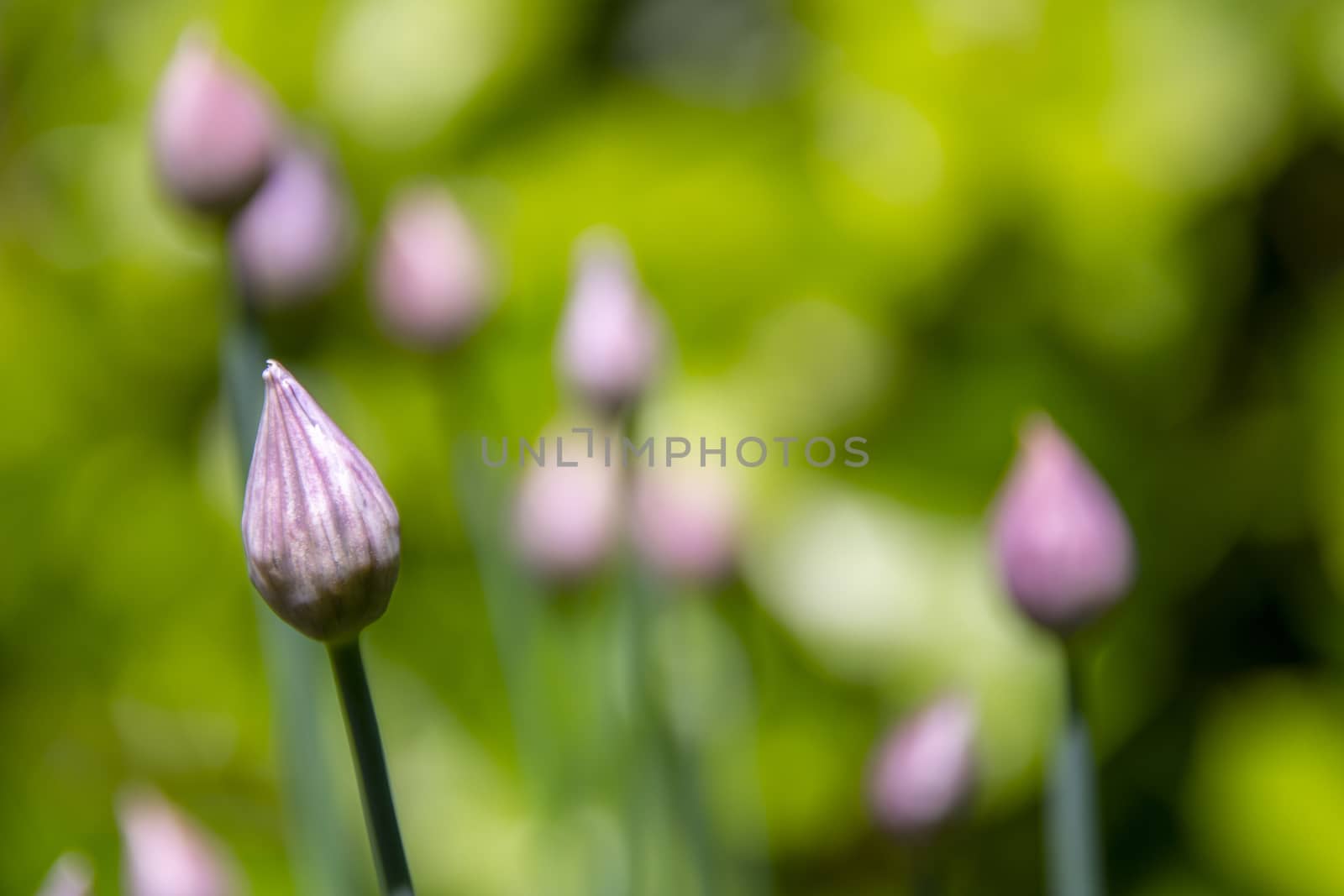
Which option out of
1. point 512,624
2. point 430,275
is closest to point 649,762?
point 512,624

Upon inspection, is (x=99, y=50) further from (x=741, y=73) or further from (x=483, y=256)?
(x=483, y=256)

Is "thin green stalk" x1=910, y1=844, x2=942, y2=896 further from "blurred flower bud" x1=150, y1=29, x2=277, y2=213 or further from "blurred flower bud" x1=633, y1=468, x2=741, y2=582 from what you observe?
"blurred flower bud" x1=150, y1=29, x2=277, y2=213

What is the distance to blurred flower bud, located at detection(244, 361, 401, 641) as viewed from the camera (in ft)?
0.69

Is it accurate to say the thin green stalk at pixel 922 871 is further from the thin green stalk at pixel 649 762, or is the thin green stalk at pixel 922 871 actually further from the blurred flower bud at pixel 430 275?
the blurred flower bud at pixel 430 275

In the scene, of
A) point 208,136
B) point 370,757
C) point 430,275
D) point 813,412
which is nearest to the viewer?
point 370,757

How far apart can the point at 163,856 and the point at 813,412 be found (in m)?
0.46

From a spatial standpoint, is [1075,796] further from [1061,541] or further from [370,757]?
[370,757]

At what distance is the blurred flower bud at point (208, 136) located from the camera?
0.33 m

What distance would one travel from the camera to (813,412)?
693mm

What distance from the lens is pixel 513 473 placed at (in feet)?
2.44

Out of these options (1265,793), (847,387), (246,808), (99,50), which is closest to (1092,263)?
(847,387)

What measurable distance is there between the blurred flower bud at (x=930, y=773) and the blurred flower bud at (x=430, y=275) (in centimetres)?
21

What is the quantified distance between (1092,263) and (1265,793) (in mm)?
281

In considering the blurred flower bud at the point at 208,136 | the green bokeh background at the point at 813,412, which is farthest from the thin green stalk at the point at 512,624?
the blurred flower bud at the point at 208,136
